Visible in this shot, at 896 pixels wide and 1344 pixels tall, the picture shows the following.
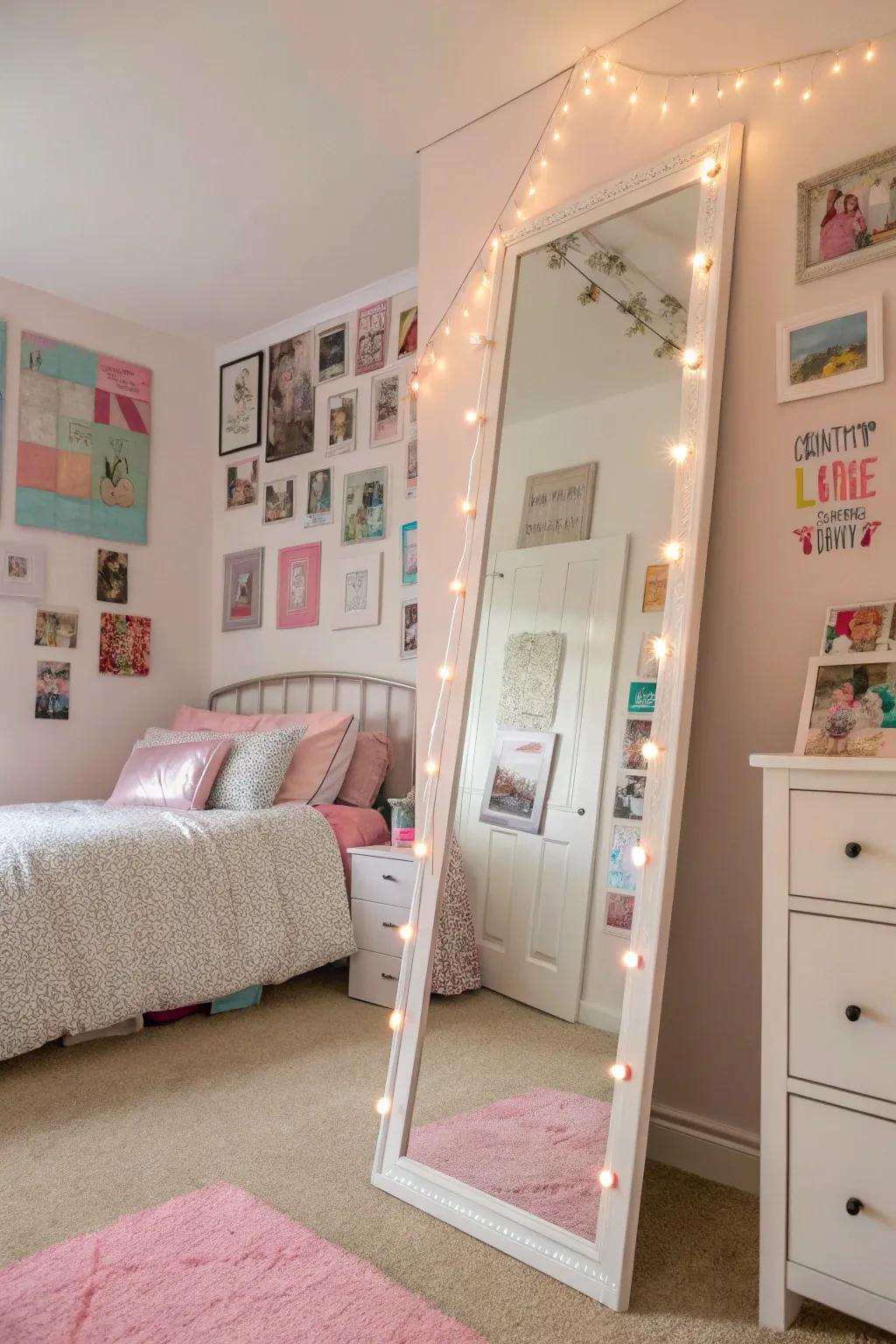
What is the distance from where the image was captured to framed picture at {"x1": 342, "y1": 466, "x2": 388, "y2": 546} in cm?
390

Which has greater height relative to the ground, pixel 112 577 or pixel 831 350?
pixel 831 350

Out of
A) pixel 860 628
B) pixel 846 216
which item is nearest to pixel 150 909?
pixel 860 628

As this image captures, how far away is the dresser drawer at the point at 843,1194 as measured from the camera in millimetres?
1401

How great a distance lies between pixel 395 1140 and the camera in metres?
1.94

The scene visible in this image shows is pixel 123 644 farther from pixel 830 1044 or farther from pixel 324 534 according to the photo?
pixel 830 1044

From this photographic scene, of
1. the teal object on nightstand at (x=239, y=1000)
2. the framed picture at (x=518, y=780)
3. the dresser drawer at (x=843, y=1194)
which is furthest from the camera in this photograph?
the teal object on nightstand at (x=239, y=1000)

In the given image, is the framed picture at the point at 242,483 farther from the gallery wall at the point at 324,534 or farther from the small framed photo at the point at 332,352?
the small framed photo at the point at 332,352

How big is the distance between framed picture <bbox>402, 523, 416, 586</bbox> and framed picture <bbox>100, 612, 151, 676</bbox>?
1.32 metres

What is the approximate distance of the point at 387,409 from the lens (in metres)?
3.89

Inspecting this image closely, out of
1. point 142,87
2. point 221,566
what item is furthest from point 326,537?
point 142,87

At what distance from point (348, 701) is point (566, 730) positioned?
6.92 feet

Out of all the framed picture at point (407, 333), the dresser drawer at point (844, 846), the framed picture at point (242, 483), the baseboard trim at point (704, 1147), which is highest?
the framed picture at point (407, 333)

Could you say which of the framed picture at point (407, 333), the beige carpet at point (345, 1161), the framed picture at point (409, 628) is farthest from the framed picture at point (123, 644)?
the beige carpet at point (345, 1161)

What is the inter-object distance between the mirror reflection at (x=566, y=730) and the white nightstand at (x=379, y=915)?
101 centimetres
